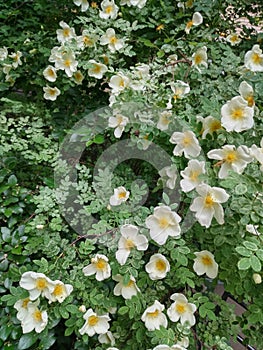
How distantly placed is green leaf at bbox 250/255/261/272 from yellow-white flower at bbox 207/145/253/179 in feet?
0.65

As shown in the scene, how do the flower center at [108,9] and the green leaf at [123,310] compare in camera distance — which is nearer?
the green leaf at [123,310]

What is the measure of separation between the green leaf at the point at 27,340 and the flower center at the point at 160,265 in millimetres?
364

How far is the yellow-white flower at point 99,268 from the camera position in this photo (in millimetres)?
1080

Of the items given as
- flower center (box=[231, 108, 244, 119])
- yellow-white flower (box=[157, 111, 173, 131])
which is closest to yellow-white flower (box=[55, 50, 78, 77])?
yellow-white flower (box=[157, 111, 173, 131])

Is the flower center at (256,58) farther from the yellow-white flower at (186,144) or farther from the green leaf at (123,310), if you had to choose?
the green leaf at (123,310)

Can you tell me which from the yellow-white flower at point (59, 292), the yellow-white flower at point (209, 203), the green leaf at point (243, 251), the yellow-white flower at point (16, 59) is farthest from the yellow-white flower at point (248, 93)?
the yellow-white flower at point (16, 59)

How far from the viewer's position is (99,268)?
3.61 feet

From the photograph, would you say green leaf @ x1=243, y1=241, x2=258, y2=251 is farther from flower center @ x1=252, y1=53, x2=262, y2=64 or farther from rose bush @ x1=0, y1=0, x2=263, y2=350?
flower center @ x1=252, y1=53, x2=262, y2=64

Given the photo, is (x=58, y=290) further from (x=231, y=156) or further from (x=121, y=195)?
(x=231, y=156)

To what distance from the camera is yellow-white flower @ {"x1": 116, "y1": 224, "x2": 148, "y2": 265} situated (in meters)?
1.03

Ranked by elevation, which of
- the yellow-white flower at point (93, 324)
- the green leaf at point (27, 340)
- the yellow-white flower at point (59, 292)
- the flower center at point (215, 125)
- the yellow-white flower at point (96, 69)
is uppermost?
the flower center at point (215, 125)

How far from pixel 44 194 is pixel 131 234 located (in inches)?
14.3

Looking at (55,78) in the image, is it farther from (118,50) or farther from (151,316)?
(151,316)

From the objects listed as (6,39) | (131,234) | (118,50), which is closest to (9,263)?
(131,234)
